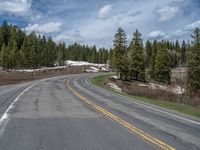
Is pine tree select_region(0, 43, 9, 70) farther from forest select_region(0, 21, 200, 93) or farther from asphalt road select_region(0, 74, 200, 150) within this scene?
asphalt road select_region(0, 74, 200, 150)

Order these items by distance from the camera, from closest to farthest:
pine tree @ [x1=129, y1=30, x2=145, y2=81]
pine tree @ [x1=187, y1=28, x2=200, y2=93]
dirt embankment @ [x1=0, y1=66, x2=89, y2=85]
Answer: pine tree @ [x1=187, y1=28, x2=200, y2=93], dirt embankment @ [x1=0, y1=66, x2=89, y2=85], pine tree @ [x1=129, y1=30, x2=145, y2=81]

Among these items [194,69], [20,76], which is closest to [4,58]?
[20,76]

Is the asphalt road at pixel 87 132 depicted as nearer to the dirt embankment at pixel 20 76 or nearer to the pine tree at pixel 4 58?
the dirt embankment at pixel 20 76

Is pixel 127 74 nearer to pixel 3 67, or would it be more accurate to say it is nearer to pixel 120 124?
pixel 3 67

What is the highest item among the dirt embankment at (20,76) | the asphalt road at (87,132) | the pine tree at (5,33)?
the pine tree at (5,33)

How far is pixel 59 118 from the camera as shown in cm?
1188

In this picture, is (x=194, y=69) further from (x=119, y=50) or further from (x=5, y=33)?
(x=5, y=33)

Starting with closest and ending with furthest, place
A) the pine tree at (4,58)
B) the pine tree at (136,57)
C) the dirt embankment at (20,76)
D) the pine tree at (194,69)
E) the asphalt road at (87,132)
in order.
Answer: the asphalt road at (87,132), the pine tree at (194,69), the dirt embankment at (20,76), the pine tree at (136,57), the pine tree at (4,58)

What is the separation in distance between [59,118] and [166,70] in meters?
60.0

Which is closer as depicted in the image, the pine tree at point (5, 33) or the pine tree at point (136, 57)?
the pine tree at point (136, 57)

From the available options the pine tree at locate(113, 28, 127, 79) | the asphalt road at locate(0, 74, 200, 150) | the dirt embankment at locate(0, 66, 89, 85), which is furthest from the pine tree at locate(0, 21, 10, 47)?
the asphalt road at locate(0, 74, 200, 150)

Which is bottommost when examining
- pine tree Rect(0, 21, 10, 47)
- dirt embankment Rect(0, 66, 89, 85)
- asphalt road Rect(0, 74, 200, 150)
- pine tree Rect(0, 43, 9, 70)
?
dirt embankment Rect(0, 66, 89, 85)

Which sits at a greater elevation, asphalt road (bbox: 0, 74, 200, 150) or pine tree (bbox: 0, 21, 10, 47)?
pine tree (bbox: 0, 21, 10, 47)

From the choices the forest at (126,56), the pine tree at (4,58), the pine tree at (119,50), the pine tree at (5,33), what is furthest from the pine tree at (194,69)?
the pine tree at (5,33)
